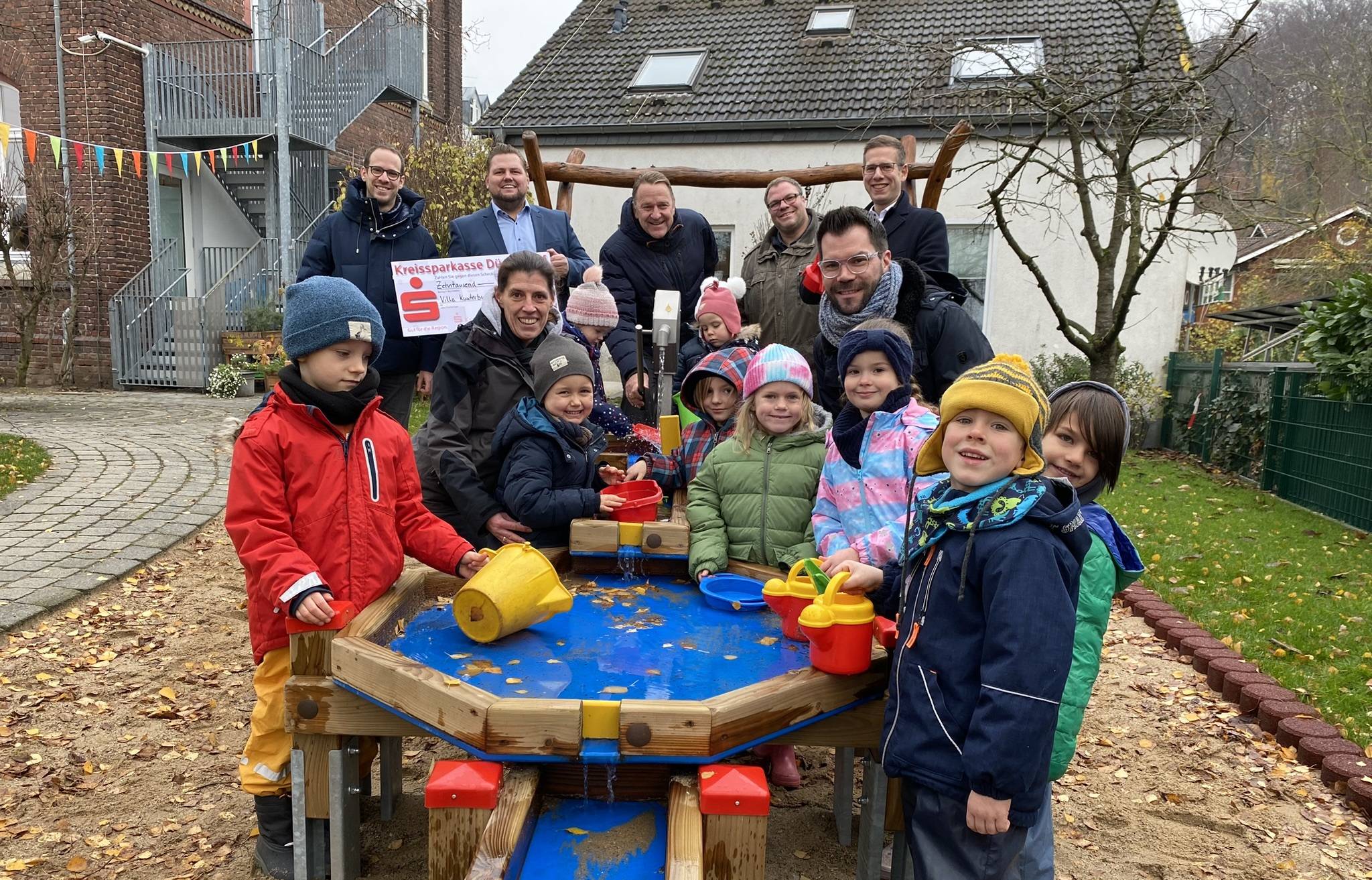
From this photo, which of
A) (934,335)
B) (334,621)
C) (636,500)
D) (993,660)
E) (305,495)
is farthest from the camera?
(934,335)

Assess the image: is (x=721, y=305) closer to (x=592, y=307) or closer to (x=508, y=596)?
(x=592, y=307)

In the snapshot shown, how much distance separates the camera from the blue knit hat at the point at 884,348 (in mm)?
2971

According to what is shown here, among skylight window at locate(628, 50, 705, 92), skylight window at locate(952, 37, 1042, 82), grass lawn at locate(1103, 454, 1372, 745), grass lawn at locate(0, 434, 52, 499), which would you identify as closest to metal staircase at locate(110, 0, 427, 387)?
skylight window at locate(628, 50, 705, 92)

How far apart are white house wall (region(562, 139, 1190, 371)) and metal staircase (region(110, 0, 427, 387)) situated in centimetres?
616

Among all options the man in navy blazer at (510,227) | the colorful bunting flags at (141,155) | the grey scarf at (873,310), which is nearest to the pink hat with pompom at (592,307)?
the man in navy blazer at (510,227)

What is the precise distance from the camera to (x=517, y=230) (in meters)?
5.24

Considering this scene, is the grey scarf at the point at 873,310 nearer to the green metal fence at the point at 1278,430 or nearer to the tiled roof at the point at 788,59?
the green metal fence at the point at 1278,430

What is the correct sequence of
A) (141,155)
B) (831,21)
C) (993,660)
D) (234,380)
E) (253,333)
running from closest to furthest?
(993,660)
(234,380)
(253,333)
(141,155)
(831,21)

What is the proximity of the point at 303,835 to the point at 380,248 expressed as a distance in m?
3.32

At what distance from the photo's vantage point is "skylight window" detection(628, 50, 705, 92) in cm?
1508

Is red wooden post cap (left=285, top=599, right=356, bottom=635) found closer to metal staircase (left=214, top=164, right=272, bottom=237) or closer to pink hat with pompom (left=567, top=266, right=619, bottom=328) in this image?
pink hat with pompom (left=567, top=266, right=619, bottom=328)

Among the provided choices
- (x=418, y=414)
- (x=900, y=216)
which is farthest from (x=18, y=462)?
(x=900, y=216)

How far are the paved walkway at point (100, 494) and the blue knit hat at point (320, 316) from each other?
10.5 feet

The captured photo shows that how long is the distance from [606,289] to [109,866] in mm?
3027
